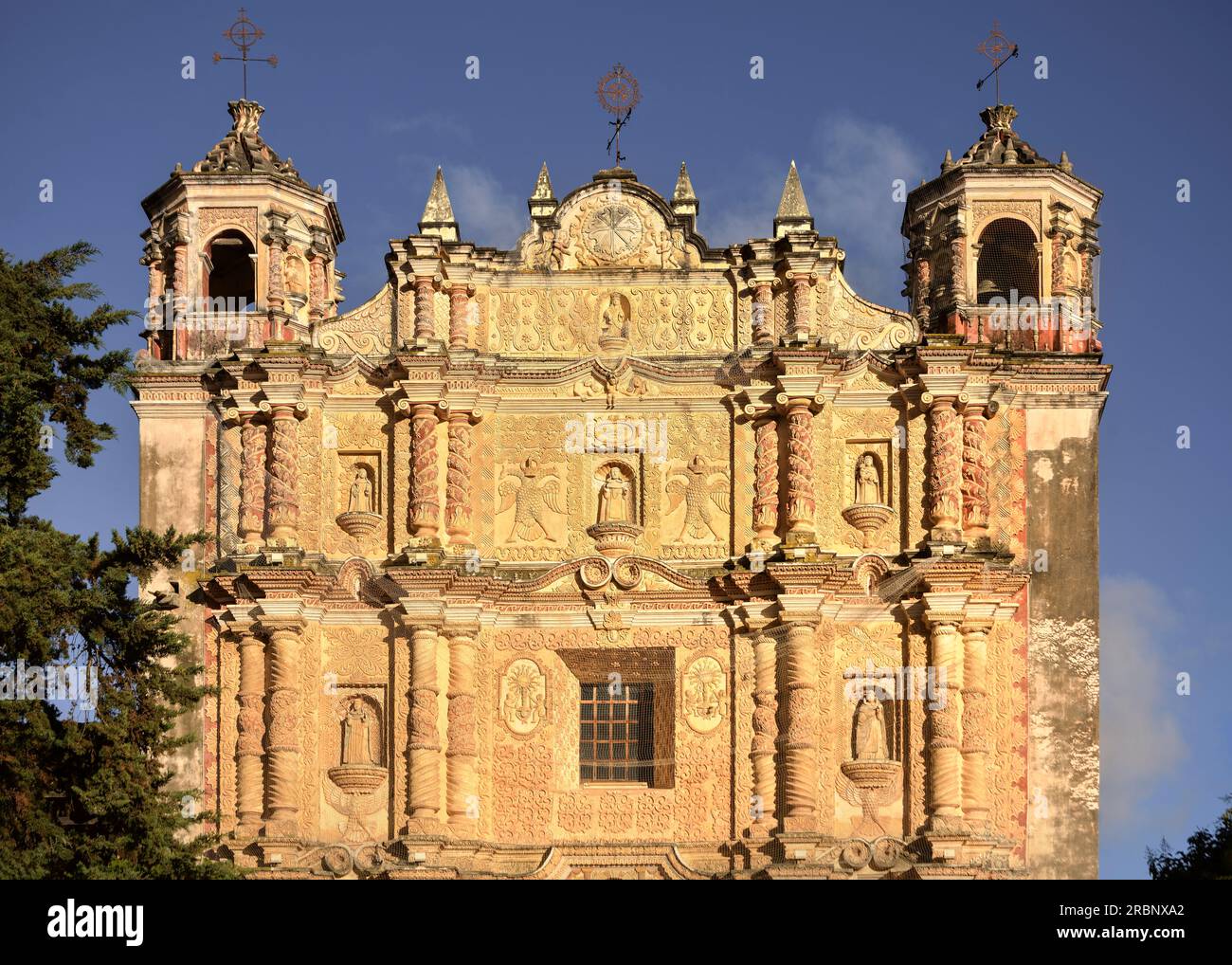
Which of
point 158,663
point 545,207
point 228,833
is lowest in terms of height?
point 228,833

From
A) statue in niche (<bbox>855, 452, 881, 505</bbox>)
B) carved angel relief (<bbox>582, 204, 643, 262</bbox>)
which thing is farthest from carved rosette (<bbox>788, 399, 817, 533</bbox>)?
carved angel relief (<bbox>582, 204, 643, 262</bbox>)

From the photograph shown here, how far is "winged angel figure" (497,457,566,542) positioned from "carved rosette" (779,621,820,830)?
12.9 feet

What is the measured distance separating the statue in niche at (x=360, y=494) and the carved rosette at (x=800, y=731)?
6406mm

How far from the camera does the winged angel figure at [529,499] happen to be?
3688 cm

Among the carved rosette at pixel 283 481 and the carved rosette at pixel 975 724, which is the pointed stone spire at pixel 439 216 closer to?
the carved rosette at pixel 283 481

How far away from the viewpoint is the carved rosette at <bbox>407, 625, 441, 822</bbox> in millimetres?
35469

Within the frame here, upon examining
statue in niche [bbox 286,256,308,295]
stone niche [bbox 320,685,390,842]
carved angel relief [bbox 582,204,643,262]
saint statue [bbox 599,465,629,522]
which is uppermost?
carved angel relief [bbox 582,204,643,262]

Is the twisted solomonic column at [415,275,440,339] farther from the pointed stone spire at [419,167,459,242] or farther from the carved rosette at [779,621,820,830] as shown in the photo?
the carved rosette at [779,621,820,830]

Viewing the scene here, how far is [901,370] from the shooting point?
3697 cm

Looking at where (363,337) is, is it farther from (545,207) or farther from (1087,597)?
(1087,597)

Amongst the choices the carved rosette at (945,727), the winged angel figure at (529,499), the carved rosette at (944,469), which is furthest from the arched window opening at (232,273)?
the carved rosette at (945,727)
